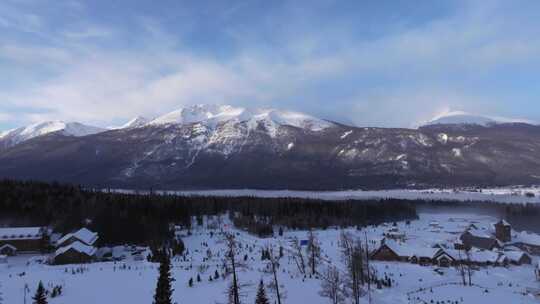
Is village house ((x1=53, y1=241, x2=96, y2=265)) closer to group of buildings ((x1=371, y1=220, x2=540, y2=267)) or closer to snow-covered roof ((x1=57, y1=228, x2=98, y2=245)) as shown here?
snow-covered roof ((x1=57, y1=228, x2=98, y2=245))

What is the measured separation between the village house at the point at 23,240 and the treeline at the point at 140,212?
947cm

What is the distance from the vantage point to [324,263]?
62.7 m

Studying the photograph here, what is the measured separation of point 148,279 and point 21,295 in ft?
34.6

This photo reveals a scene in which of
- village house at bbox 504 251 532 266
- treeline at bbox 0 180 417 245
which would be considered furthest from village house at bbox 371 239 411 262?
treeline at bbox 0 180 417 245

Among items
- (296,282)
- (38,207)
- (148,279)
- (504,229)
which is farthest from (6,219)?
(504,229)

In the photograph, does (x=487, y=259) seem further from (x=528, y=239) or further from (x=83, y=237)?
(x=83, y=237)

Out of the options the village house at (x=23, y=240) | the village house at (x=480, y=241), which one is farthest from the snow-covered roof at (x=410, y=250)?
the village house at (x=23, y=240)

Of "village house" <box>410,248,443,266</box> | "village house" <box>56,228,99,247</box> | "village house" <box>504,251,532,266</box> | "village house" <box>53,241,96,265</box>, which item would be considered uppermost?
"village house" <box>56,228,99,247</box>

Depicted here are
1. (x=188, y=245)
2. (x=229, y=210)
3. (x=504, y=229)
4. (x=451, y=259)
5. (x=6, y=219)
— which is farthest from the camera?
(x=229, y=210)

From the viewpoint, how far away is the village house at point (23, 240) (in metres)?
73.1

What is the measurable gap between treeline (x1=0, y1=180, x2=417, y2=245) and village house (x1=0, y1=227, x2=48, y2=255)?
31.1ft

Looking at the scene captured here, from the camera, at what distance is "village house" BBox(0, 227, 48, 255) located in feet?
240

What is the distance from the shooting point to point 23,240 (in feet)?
242

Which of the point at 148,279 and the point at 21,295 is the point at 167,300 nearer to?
the point at 21,295
